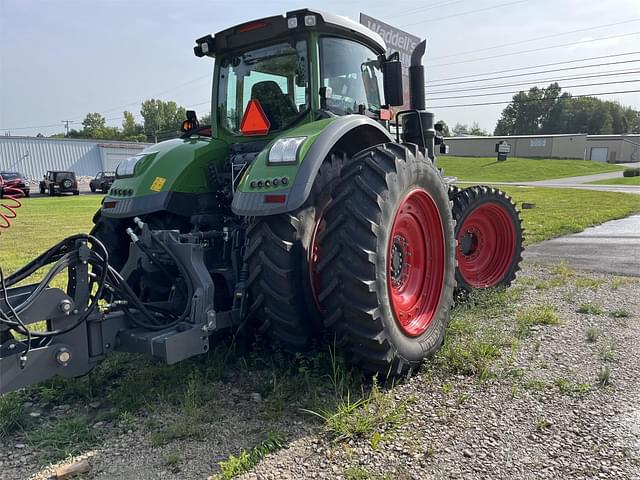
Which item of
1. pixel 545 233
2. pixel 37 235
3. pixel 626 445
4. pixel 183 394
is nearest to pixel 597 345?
pixel 626 445

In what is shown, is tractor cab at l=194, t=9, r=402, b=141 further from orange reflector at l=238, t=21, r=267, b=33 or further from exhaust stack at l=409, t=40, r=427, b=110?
exhaust stack at l=409, t=40, r=427, b=110

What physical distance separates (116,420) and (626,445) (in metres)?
2.79

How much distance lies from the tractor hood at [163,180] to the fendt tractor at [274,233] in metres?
0.01

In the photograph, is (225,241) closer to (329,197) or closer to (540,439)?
(329,197)

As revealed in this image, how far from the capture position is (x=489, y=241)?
5.70 meters

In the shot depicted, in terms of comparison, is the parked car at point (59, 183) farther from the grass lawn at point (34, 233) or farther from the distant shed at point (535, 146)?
the distant shed at point (535, 146)

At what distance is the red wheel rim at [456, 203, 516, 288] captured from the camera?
5.45 m

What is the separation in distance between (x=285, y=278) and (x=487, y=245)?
137 inches

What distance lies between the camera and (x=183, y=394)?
3.22 metres

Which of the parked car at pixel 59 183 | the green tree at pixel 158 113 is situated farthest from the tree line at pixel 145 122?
the parked car at pixel 59 183

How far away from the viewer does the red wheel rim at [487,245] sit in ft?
17.9

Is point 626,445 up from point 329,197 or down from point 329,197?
down

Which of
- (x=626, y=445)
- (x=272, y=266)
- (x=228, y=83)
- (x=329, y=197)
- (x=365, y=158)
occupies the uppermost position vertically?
(x=228, y=83)

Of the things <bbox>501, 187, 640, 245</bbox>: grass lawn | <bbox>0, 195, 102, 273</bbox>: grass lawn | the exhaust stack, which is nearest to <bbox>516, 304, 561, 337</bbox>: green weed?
Result: the exhaust stack
